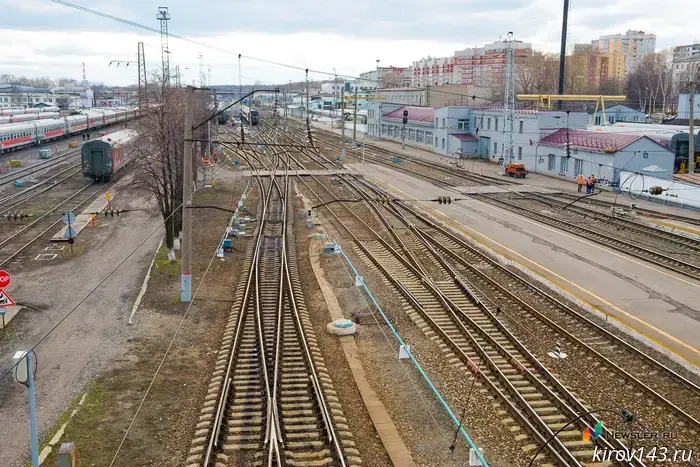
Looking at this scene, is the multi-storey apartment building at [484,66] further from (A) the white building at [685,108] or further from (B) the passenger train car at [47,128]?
(B) the passenger train car at [47,128]

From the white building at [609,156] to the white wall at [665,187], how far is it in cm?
116

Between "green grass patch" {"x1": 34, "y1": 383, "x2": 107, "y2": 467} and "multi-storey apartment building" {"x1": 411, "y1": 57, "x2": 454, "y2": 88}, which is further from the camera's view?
"multi-storey apartment building" {"x1": 411, "y1": 57, "x2": 454, "y2": 88}

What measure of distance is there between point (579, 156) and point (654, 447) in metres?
36.2

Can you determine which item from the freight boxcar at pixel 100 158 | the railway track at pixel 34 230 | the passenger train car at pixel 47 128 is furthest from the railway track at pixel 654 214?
the passenger train car at pixel 47 128

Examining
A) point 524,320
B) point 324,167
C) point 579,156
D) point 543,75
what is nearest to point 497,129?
point 579,156

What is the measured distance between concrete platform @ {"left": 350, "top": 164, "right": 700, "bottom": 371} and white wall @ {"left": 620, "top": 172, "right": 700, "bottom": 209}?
993 centimetres

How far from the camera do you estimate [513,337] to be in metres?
14.5

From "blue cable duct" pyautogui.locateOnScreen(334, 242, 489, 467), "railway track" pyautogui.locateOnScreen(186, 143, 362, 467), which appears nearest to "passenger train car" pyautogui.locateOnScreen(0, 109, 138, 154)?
"railway track" pyautogui.locateOnScreen(186, 143, 362, 467)

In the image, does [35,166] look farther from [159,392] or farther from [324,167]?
[159,392]

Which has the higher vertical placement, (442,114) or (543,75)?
(543,75)

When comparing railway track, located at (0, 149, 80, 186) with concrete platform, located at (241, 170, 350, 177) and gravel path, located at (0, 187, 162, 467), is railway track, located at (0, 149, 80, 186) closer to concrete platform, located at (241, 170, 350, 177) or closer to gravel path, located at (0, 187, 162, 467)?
concrete platform, located at (241, 170, 350, 177)

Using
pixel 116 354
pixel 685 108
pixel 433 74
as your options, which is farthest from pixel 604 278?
pixel 433 74

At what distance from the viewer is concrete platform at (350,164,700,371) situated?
15523 millimetres

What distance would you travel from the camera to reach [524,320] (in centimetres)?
1612
